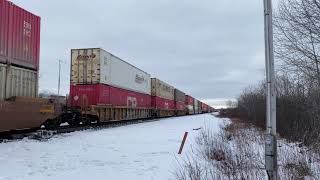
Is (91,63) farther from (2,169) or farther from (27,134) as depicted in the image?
(2,169)

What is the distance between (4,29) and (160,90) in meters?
34.4

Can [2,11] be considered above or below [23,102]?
above

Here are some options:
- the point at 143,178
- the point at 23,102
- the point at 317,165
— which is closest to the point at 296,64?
the point at 317,165

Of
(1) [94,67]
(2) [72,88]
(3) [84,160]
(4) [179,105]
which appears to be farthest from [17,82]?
(4) [179,105]

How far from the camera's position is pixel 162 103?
48062 mm

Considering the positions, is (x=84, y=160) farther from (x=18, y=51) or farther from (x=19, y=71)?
(x=18, y=51)

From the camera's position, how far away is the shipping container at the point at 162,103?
144 ft

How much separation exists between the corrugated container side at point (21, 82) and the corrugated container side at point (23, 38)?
269mm

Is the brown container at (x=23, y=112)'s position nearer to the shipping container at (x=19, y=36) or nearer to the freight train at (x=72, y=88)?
the freight train at (x=72, y=88)

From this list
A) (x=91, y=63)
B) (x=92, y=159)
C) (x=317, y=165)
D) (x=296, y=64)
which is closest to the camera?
(x=317, y=165)

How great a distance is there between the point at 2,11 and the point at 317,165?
10.7m

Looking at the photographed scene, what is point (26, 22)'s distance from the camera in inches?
595

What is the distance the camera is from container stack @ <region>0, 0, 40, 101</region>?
1338cm

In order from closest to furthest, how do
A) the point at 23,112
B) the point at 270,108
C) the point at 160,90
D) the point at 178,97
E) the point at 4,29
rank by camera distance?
the point at 270,108, the point at 4,29, the point at 23,112, the point at 160,90, the point at 178,97
